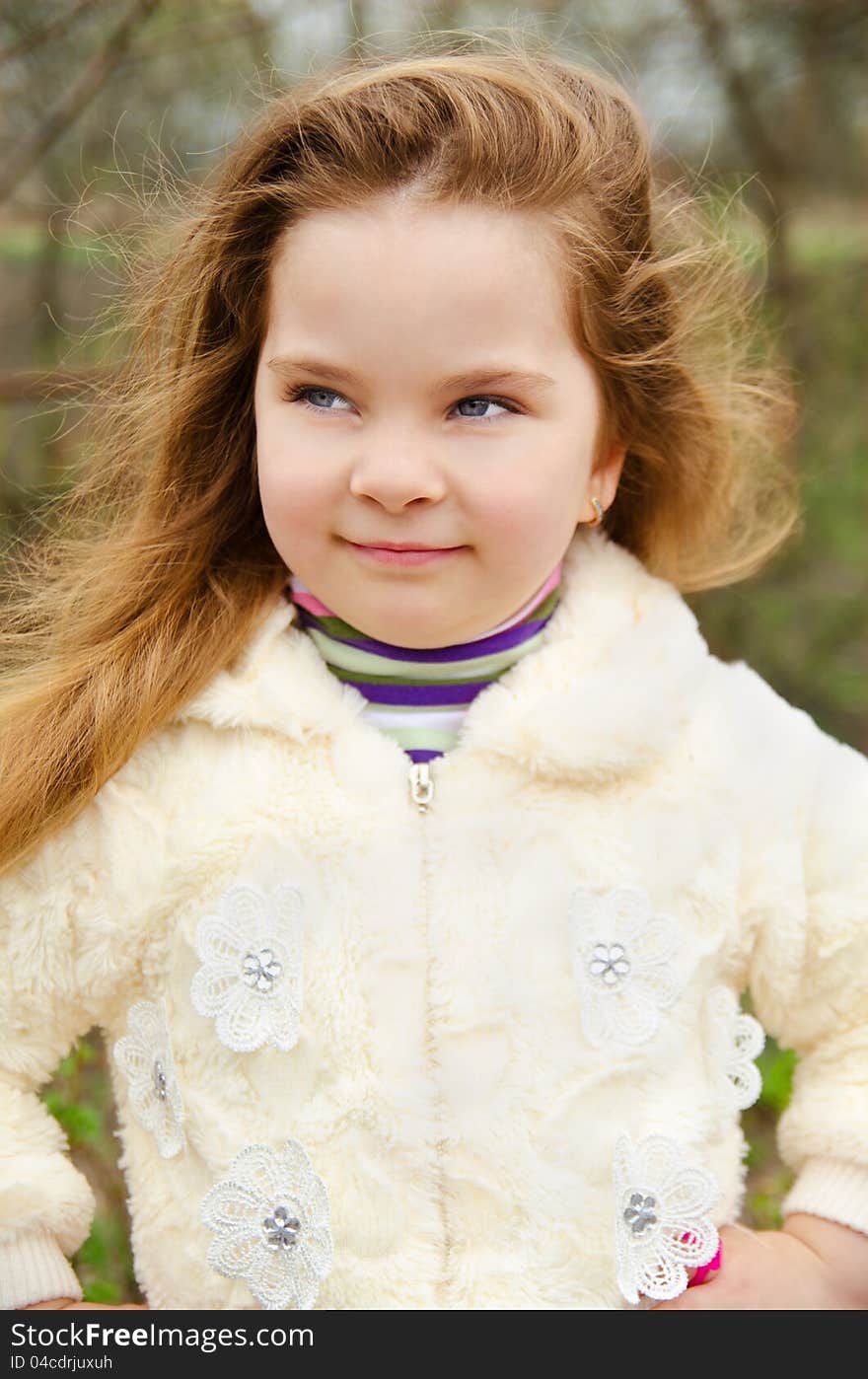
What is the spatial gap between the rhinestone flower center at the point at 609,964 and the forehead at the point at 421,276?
2.25ft

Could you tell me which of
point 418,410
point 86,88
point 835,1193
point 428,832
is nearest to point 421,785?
point 428,832

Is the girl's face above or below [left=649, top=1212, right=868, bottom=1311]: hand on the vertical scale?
above

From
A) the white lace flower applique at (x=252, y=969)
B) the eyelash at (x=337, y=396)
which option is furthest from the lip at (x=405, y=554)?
the white lace flower applique at (x=252, y=969)

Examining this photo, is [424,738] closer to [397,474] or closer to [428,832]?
[428,832]

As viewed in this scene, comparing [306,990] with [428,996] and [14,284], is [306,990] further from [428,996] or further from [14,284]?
[14,284]

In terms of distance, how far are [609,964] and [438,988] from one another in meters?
0.20

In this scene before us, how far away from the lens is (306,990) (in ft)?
5.08

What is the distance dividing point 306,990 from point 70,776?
1.23 ft

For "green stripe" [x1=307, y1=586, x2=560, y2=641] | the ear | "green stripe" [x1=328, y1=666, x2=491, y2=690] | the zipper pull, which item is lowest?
the zipper pull

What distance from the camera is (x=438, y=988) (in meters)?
1.56

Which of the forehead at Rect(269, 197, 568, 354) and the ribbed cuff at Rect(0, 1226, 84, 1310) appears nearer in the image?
the forehead at Rect(269, 197, 568, 354)

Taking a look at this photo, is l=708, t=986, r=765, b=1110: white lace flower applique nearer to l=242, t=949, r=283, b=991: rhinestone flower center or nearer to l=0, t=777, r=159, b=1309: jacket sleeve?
l=242, t=949, r=283, b=991: rhinestone flower center

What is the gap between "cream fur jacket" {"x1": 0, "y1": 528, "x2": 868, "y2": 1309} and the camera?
1528 millimetres

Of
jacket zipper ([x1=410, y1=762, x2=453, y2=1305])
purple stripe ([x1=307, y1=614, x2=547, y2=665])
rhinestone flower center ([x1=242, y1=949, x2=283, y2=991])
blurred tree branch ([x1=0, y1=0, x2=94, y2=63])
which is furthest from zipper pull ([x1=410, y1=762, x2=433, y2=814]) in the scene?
blurred tree branch ([x1=0, y1=0, x2=94, y2=63])
